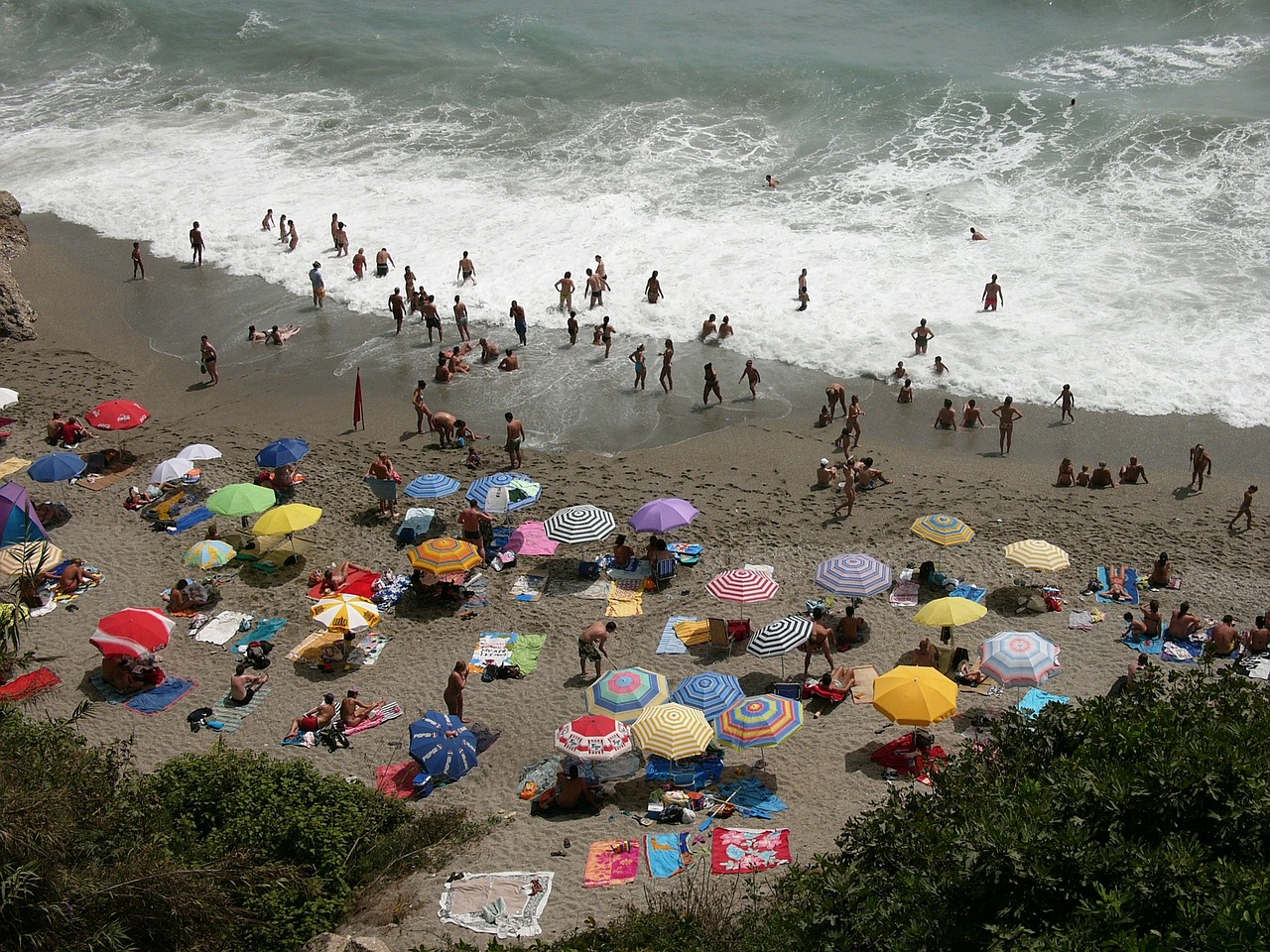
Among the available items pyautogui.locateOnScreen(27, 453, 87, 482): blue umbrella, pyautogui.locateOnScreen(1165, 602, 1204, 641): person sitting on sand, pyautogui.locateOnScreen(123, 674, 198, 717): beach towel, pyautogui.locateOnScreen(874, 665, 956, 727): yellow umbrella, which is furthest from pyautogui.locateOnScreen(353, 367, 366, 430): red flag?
pyautogui.locateOnScreen(1165, 602, 1204, 641): person sitting on sand

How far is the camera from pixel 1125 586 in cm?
1700

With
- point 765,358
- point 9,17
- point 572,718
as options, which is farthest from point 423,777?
point 9,17

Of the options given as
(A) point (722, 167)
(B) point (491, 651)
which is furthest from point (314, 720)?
(A) point (722, 167)

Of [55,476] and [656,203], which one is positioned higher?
[656,203]

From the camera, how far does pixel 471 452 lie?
21.1 m

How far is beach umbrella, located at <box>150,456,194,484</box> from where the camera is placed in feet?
63.2

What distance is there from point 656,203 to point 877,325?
925 centimetres

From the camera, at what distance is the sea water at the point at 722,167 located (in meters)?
25.9

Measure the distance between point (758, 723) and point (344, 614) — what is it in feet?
20.2

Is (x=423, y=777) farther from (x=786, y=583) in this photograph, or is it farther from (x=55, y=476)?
(x=55, y=476)

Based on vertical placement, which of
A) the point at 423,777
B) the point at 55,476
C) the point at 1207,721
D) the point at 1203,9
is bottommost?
the point at 423,777

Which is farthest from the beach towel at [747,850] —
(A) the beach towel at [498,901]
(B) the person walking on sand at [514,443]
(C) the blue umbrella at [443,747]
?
(B) the person walking on sand at [514,443]

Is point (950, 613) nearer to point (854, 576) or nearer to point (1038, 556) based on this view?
point (854, 576)

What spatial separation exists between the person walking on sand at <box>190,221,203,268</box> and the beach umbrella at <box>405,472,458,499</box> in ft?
47.8
